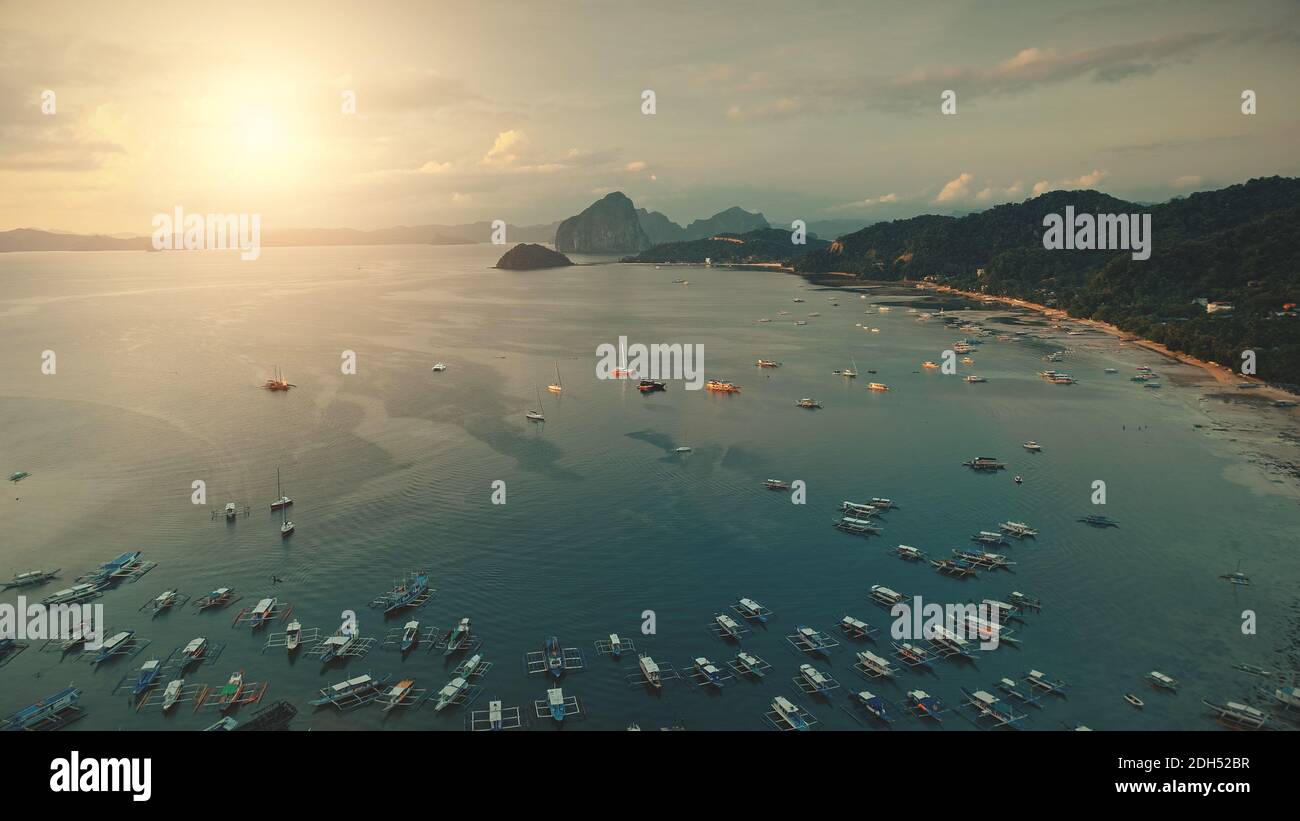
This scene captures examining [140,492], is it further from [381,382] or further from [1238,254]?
[1238,254]

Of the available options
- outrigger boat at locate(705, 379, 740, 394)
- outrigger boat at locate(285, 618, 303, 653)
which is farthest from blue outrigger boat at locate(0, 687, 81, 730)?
outrigger boat at locate(705, 379, 740, 394)

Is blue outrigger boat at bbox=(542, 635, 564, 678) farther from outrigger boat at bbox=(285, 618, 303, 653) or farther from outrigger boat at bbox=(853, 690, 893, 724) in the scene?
outrigger boat at bbox=(853, 690, 893, 724)

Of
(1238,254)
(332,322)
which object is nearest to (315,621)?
(332,322)

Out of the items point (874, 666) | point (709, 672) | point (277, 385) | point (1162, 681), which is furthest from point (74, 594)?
point (1162, 681)

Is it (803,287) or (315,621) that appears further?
(803,287)

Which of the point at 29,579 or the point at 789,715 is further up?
the point at 29,579

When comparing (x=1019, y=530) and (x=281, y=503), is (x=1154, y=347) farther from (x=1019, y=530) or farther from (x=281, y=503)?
(x=281, y=503)
